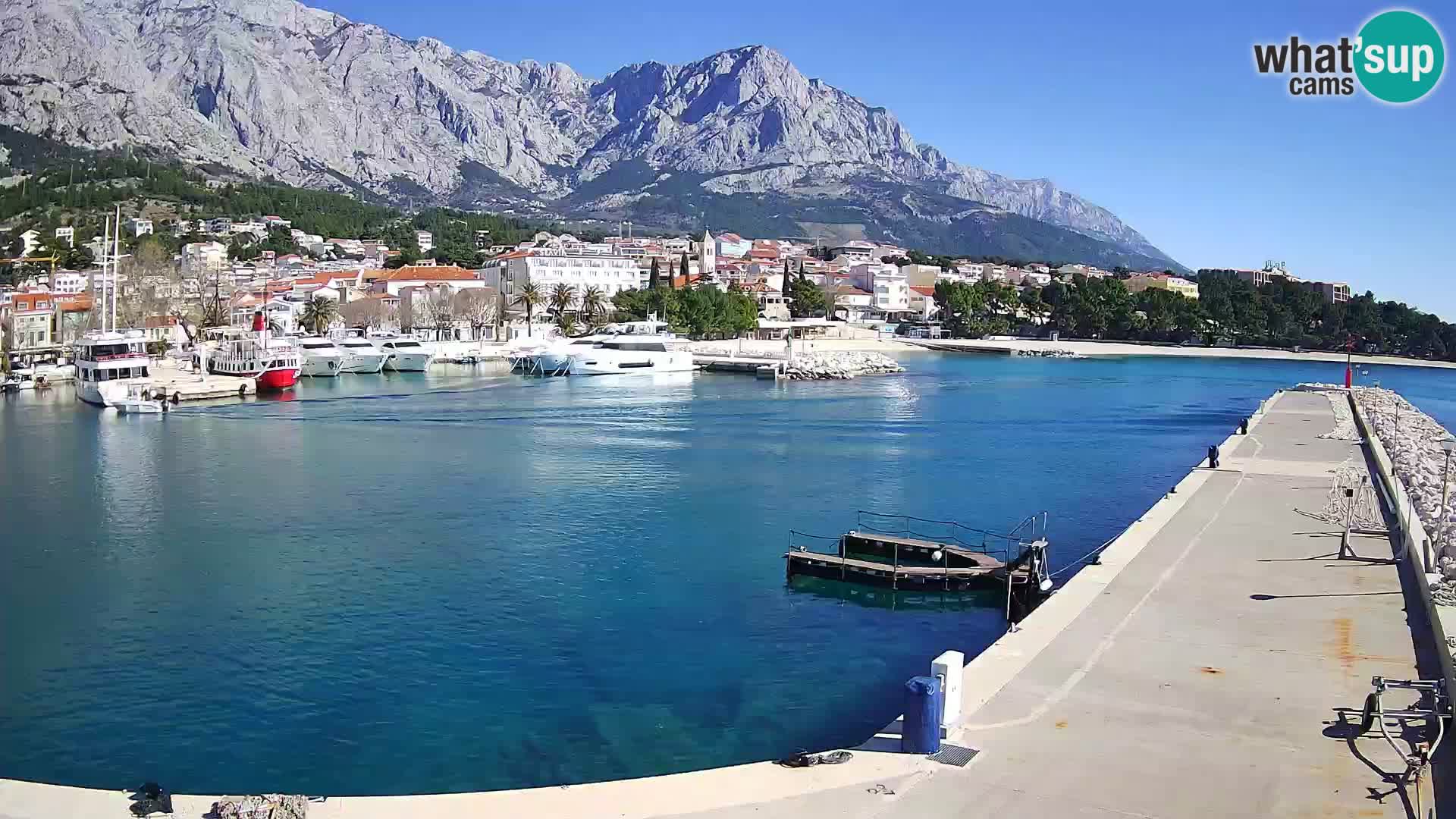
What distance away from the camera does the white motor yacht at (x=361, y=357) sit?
209 feet

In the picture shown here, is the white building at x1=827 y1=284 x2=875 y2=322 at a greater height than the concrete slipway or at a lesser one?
greater

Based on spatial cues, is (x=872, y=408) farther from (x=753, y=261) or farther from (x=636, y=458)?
(x=753, y=261)

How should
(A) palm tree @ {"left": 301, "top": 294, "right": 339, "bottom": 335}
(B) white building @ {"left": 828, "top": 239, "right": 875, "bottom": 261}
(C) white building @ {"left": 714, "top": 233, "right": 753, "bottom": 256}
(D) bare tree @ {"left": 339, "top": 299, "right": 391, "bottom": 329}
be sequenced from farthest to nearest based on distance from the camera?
(C) white building @ {"left": 714, "top": 233, "right": 753, "bottom": 256} < (B) white building @ {"left": 828, "top": 239, "right": 875, "bottom": 261} < (D) bare tree @ {"left": 339, "top": 299, "right": 391, "bottom": 329} < (A) palm tree @ {"left": 301, "top": 294, "right": 339, "bottom": 335}

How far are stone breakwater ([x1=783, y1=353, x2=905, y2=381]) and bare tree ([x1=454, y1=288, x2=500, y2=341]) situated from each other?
2640cm

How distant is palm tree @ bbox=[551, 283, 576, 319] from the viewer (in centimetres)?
9081

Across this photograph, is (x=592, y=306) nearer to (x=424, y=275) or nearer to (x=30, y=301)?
(x=424, y=275)

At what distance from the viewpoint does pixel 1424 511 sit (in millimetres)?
17641

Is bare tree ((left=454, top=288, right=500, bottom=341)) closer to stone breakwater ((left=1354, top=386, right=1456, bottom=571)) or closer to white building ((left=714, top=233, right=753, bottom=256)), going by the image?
stone breakwater ((left=1354, top=386, right=1456, bottom=571))

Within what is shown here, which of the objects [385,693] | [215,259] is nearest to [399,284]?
[215,259]

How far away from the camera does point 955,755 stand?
8.41m

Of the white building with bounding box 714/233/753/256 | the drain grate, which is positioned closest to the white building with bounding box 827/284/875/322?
the white building with bounding box 714/233/753/256

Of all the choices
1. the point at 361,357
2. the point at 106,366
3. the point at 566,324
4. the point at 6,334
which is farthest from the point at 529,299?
the point at 106,366

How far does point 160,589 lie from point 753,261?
447ft

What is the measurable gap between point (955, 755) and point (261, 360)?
163ft
